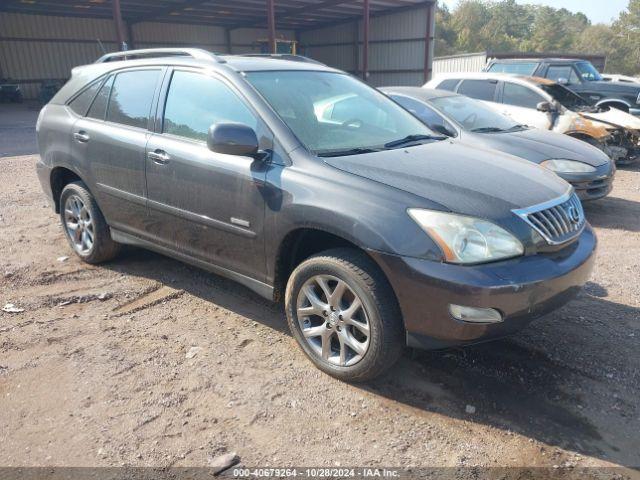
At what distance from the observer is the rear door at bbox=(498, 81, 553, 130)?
8.56 metres

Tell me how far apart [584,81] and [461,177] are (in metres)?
11.7

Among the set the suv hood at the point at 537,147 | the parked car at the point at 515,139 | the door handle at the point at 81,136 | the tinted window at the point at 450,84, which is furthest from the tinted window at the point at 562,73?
the door handle at the point at 81,136

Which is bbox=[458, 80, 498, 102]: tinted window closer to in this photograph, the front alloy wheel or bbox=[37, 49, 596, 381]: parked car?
bbox=[37, 49, 596, 381]: parked car

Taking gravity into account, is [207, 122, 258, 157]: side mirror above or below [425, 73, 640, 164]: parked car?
above

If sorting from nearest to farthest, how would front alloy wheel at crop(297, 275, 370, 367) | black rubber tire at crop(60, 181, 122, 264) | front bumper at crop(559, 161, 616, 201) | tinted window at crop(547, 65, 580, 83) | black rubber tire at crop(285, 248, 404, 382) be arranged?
black rubber tire at crop(285, 248, 404, 382) → front alloy wheel at crop(297, 275, 370, 367) → black rubber tire at crop(60, 181, 122, 264) → front bumper at crop(559, 161, 616, 201) → tinted window at crop(547, 65, 580, 83)

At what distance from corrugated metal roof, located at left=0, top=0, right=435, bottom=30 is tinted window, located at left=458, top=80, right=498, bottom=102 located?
16.7m

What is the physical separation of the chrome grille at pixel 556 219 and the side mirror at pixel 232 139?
4.97 feet

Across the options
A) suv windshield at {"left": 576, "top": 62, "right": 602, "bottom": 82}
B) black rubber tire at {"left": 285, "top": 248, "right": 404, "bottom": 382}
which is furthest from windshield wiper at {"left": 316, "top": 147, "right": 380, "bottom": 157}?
suv windshield at {"left": 576, "top": 62, "right": 602, "bottom": 82}

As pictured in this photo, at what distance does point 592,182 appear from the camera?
6.12m

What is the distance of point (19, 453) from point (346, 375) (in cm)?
164

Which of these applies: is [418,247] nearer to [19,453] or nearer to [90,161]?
[19,453]

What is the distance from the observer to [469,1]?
70.8 m

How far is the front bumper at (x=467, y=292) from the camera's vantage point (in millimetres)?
2508

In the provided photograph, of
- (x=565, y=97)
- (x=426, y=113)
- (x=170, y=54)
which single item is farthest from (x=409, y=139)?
(x=565, y=97)
